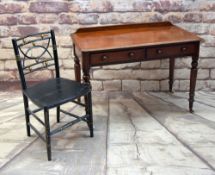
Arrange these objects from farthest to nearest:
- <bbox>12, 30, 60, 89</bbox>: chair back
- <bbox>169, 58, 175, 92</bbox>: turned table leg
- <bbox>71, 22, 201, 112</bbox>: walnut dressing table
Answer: <bbox>169, 58, 175, 92</bbox>: turned table leg → <bbox>71, 22, 201, 112</bbox>: walnut dressing table → <bbox>12, 30, 60, 89</bbox>: chair back

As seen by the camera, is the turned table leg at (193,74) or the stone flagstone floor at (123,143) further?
the turned table leg at (193,74)

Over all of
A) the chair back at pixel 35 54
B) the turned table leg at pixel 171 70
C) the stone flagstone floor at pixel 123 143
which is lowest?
the stone flagstone floor at pixel 123 143

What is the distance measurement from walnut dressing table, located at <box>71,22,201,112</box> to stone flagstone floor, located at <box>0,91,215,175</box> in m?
0.41

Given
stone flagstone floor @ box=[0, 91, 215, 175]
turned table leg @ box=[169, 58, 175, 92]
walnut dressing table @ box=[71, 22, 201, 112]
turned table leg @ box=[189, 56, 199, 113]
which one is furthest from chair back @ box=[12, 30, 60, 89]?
turned table leg @ box=[169, 58, 175, 92]

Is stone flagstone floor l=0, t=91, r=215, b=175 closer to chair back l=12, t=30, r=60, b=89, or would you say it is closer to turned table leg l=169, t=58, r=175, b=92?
turned table leg l=169, t=58, r=175, b=92

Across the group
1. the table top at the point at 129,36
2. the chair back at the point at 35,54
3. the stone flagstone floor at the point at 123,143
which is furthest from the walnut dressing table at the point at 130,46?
the stone flagstone floor at the point at 123,143

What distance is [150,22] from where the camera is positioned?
354 centimetres

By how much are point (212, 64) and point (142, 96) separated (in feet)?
3.28

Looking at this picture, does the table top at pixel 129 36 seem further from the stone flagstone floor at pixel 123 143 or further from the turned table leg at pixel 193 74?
the stone flagstone floor at pixel 123 143

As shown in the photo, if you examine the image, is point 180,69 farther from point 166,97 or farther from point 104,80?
point 104,80

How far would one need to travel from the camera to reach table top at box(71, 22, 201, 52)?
8.80 feet

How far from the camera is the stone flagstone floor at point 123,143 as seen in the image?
2012 millimetres

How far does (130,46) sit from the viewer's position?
264 cm

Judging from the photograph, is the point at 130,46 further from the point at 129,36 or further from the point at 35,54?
the point at 35,54
